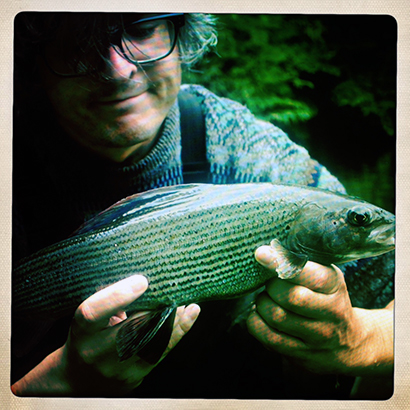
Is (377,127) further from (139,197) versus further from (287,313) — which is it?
(139,197)

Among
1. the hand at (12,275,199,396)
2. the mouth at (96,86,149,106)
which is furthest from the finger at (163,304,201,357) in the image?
the mouth at (96,86,149,106)

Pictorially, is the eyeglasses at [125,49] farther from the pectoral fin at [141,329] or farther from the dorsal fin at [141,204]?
the pectoral fin at [141,329]

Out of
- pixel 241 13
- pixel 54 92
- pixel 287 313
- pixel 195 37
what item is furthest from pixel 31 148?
pixel 287 313

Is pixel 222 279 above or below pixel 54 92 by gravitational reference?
below

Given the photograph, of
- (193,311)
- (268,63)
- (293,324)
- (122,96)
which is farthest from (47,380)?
(268,63)

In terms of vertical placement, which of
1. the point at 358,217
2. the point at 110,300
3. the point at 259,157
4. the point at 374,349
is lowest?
the point at 374,349

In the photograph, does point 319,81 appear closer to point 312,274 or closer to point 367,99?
point 367,99
